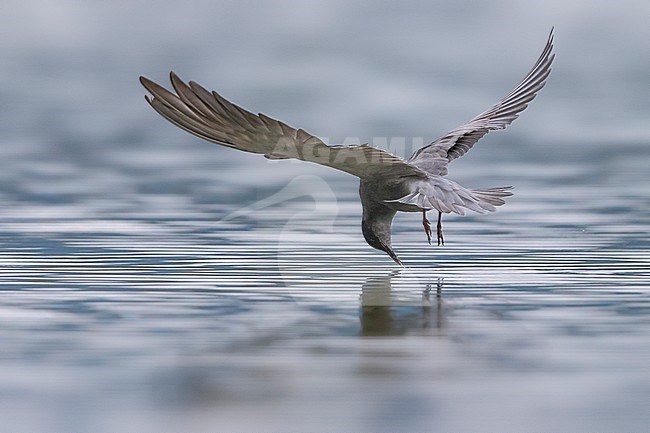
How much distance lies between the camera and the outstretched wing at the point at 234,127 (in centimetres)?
682

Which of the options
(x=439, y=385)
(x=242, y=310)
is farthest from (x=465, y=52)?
(x=439, y=385)

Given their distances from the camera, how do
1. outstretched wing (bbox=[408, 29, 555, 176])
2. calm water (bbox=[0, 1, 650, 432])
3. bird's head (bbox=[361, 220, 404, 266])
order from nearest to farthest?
calm water (bbox=[0, 1, 650, 432]), bird's head (bbox=[361, 220, 404, 266]), outstretched wing (bbox=[408, 29, 555, 176])

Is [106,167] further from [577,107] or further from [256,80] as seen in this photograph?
[577,107]

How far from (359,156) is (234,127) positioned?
71 centimetres

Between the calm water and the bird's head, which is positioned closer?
the calm water

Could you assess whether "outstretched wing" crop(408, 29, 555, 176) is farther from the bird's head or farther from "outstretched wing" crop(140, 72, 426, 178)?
"outstretched wing" crop(140, 72, 426, 178)

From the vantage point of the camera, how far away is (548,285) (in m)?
7.66

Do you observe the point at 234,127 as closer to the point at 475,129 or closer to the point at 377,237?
the point at 377,237

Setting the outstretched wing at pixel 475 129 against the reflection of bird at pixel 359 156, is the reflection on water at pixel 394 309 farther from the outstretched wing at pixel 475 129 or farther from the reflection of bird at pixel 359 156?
the outstretched wing at pixel 475 129

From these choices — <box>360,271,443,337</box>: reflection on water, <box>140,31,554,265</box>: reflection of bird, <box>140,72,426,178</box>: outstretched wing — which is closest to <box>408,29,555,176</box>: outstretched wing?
<box>140,31,554,265</box>: reflection of bird

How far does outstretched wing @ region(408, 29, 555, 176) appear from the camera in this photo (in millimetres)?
8859

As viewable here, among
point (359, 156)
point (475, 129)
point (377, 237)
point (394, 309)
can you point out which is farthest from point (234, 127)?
point (475, 129)

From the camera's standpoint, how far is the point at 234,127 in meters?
6.99

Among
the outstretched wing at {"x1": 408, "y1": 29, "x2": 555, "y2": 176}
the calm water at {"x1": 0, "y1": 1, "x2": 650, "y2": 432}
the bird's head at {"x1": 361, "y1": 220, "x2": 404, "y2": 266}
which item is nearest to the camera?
the calm water at {"x1": 0, "y1": 1, "x2": 650, "y2": 432}
